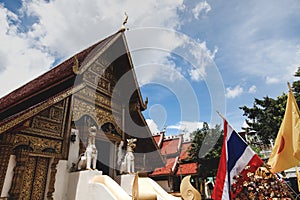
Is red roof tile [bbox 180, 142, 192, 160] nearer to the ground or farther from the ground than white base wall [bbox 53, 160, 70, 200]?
farther from the ground

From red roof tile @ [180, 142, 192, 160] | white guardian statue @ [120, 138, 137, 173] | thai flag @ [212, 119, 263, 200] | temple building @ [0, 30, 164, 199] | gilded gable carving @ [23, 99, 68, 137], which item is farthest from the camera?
red roof tile @ [180, 142, 192, 160]

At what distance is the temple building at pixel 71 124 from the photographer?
5110mm

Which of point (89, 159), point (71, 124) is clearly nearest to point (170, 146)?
point (71, 124)

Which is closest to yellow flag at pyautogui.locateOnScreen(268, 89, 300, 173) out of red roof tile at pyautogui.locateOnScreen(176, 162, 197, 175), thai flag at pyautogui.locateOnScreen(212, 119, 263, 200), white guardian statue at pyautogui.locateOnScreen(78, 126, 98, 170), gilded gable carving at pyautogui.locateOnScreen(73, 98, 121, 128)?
thai flag at pyautogui.locateOnScreen(212, 119, 263, 200)

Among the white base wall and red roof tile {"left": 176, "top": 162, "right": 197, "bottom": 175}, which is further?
red roof tile {"left": 176, "top": 162, "right": 197, "bottom": 175}

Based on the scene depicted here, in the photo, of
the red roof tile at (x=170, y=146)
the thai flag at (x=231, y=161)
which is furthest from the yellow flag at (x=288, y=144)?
the red roof tile at (x=170, y=146)

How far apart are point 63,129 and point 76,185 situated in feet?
5.13

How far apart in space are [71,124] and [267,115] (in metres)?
16.1

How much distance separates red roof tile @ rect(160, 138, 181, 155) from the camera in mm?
19636

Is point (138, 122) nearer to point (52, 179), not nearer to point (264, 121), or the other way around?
point (52, 179)

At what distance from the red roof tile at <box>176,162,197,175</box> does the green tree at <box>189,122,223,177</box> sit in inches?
25.0

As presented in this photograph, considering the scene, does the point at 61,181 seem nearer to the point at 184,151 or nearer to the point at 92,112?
the point at 92,112

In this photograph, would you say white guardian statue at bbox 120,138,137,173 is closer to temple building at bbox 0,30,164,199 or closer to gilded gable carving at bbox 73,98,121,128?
temple building at bbox 0,30,164,199

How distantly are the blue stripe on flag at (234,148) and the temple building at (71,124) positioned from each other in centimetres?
431
